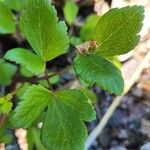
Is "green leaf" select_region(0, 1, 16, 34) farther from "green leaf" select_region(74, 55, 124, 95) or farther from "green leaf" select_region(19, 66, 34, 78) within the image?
"green leaf" select_region(74, 55, 124, 95)

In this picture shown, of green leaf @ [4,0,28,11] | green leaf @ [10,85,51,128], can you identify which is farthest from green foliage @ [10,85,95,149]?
green leaf @ [4,0,28,11]

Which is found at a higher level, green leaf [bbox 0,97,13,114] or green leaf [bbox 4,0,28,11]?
green leaf [bbox 4,0,28,11]

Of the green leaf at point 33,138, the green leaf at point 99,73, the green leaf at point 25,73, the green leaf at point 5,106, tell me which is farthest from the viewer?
the green leaf at point 25,73

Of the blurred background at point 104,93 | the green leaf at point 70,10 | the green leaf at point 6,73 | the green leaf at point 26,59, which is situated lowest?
the blurred background at point 104,93

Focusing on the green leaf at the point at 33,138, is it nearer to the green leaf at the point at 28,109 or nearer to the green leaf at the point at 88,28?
the green leaf at the point at 28,109

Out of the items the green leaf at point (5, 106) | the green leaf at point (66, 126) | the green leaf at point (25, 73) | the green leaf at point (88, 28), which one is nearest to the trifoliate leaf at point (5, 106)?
the green leaf at point (5, 106)

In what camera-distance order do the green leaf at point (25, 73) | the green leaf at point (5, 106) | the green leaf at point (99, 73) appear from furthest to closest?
1. the green leaf at point (25, 73)
2. the green leaf at point (5, 106)
3. the green leaf at point (99, 73)
